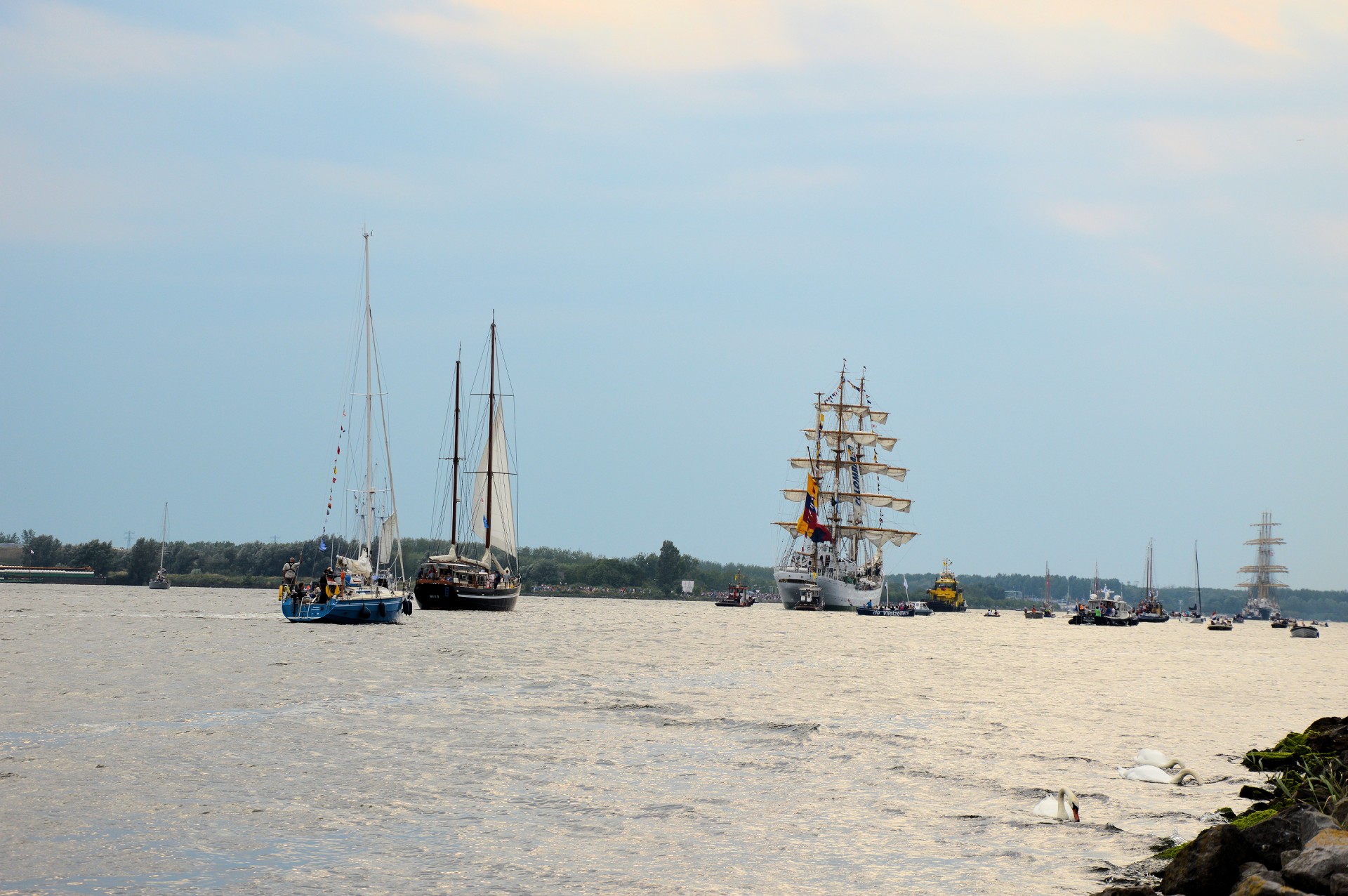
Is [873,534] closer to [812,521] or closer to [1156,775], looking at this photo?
[812,521]

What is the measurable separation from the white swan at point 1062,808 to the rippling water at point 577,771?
13.2 inches

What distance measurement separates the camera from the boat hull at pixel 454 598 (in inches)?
3787

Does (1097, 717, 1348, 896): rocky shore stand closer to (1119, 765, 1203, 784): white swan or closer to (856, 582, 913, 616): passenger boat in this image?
(1119, 765, 1203, 784): white swan

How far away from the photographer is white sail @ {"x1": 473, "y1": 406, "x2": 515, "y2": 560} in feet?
335

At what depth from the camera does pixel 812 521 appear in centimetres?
16612

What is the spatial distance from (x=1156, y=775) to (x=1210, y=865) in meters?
10.4

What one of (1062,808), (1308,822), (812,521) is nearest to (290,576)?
(1062,808)

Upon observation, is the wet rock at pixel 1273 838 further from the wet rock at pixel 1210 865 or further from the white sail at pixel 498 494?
the white sail at pixel 498 494

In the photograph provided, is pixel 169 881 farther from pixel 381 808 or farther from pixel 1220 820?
pixel 1220 820

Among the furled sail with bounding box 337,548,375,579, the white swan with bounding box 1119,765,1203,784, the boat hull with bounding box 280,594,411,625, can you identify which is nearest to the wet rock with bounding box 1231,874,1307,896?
the white swan with bounding box 1119,765,1203,784

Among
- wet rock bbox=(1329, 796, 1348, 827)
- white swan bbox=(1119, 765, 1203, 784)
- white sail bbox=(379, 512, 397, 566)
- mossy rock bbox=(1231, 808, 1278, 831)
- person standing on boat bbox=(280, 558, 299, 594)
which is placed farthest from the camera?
white sail bbox=(379, 512, 397, 566)

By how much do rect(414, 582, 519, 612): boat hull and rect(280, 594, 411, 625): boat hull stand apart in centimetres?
2118

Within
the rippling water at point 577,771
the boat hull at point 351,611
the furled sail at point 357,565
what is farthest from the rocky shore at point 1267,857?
the furled sail at point 357,565

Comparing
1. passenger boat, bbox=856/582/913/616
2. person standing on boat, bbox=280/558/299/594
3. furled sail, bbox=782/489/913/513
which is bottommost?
passenger boat, bbox=856/582/913/616
